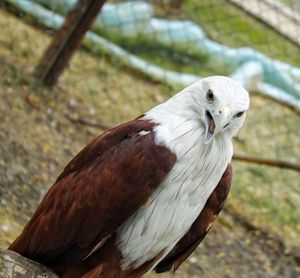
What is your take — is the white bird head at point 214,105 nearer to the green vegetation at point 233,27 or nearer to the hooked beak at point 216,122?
the hooked beak at point 216,122

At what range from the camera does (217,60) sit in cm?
763

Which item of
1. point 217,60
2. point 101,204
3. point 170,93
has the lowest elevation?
point 170,93

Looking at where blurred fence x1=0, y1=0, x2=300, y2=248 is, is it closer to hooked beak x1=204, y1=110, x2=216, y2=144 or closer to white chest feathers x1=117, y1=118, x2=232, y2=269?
white chest feathers x1=117, y1=118, x2=232, y2=269

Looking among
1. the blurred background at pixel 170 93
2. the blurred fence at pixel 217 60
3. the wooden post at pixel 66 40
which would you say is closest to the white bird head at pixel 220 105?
the blurred background at pixel 170 93

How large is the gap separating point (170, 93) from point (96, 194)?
4.01 m

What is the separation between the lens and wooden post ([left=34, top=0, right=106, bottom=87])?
5.06m

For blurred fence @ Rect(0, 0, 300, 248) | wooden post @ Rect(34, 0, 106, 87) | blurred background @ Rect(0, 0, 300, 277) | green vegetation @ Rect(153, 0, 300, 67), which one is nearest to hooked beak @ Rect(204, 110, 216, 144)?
blurred background @ Rect(0, 0, 300, 277)

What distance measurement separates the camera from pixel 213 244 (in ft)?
16.4

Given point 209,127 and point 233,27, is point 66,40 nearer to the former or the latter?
point 209,127

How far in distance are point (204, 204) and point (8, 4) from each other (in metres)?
3.97

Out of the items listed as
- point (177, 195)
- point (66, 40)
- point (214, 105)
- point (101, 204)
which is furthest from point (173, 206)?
point (66, 40)

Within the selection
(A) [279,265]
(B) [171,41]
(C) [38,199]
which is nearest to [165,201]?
(C) [38,199]

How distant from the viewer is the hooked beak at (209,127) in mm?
2768

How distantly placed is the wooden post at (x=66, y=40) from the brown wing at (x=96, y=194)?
2174 millimetres
